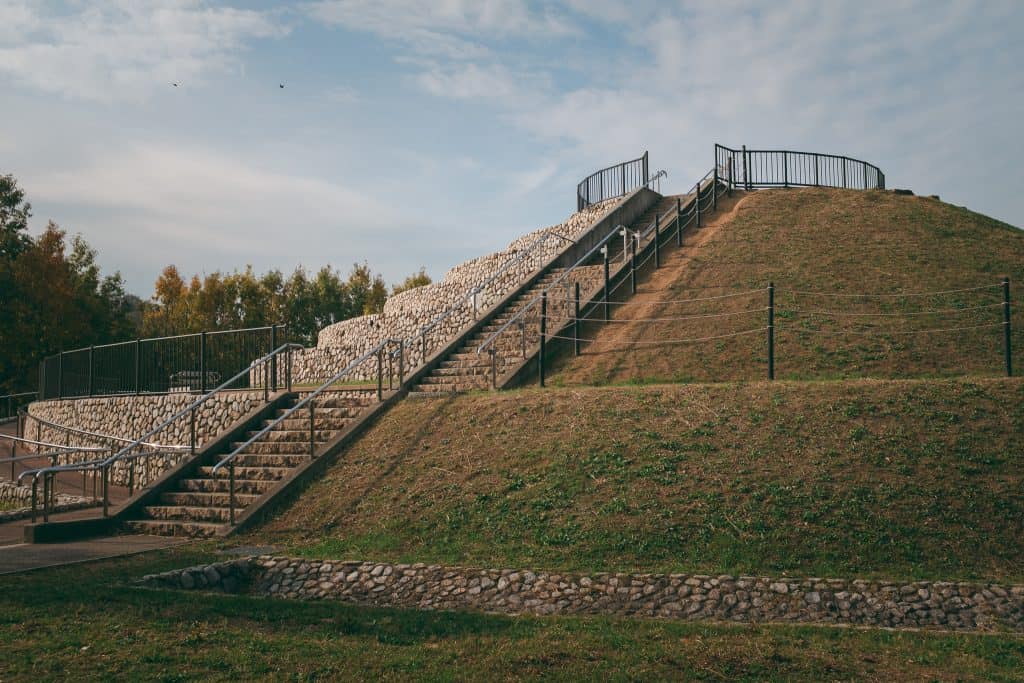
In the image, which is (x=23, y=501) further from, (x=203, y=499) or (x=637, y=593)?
(x=637, y=593)

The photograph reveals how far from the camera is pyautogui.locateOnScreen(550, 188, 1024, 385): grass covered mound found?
15.6 m

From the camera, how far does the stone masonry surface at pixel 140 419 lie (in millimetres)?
16812

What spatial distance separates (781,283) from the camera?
1914 cm

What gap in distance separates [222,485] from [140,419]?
22.9 ft

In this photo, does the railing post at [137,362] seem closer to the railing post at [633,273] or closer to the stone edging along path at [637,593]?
the stone edging along path at [637,593]

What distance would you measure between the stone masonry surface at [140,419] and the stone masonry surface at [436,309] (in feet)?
17.5

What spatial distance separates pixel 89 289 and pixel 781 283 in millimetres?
37865

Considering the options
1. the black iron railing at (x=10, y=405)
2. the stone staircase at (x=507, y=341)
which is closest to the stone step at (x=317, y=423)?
the stone staircase at (x=507, y=341)

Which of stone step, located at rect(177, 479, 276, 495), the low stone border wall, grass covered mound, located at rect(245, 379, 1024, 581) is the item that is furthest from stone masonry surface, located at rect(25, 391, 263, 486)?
grass covered mound, located at rect(245, 379, 1024, 581)

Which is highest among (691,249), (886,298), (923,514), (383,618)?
(691,249)

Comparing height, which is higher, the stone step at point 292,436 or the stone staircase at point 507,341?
the stone staircase at point 507,341

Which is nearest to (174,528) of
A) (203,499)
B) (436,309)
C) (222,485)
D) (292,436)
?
(203,499)

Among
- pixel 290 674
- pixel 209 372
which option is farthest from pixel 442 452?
pixel 209 372

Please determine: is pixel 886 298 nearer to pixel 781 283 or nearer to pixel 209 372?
pixel 781 283
